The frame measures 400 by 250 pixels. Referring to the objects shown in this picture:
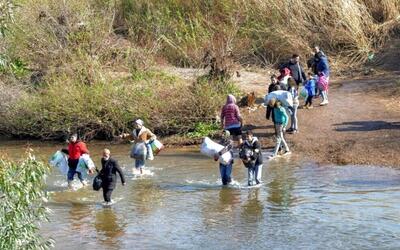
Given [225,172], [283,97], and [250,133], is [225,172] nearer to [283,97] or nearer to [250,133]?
[250,133]

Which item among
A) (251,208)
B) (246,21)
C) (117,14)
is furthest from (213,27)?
(251,208)

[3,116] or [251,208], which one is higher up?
[3,116]

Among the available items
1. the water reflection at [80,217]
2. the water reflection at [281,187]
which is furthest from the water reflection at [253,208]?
the water reflection at [80,217]

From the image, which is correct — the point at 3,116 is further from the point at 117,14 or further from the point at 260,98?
the point at 117,14

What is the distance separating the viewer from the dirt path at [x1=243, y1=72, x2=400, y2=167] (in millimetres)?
20297

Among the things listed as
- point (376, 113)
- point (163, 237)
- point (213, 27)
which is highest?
point (213, 27)

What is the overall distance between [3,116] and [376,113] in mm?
11432

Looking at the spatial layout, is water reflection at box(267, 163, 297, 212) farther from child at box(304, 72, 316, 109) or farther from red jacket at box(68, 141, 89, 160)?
child at box(304, 72, 316, 109)

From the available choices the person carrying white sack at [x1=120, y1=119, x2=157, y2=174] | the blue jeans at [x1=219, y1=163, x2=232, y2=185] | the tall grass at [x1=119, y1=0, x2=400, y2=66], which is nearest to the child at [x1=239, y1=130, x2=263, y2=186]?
the blue jeans at [x1=219, y1=163, x2=232, y2=185]

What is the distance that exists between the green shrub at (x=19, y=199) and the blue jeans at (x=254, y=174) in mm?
8802

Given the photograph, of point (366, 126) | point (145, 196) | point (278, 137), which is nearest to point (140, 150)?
point (145, 196)

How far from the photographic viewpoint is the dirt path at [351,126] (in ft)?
66.6

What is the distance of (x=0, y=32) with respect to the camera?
1047cm

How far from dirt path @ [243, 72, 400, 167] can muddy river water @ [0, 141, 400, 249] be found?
96 centimetres
